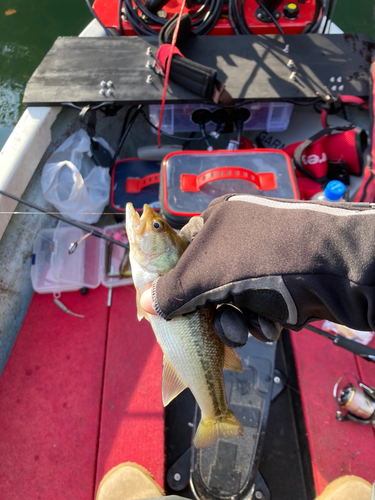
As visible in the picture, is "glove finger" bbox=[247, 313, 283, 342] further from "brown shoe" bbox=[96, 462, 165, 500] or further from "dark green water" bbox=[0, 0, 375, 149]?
"dark green water" bbox=[0, 0, 375, 149]

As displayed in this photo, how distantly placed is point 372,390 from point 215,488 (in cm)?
123

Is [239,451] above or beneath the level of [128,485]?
beneath

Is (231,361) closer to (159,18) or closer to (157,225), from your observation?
(157,225)

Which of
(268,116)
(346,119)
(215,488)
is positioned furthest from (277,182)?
(215,488)

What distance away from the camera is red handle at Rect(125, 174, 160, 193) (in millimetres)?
2857

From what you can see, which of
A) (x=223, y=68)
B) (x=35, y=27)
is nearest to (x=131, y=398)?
(x=223, y=68)

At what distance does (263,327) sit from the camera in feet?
5.21

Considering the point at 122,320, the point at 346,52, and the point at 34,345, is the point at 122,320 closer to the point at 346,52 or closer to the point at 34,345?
the point at 34,345

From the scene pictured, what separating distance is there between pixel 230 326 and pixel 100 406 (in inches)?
50.8

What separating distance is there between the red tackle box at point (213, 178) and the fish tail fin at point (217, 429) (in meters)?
Answer: 1.33

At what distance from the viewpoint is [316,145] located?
2.86 m

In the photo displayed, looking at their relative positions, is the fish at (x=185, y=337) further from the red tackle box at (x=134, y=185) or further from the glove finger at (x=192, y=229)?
the red tackle box at (x=134, y=185)

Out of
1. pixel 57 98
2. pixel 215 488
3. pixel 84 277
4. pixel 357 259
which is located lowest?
pixel 215 488

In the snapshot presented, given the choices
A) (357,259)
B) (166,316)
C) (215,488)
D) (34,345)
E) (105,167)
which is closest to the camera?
(357,259)
